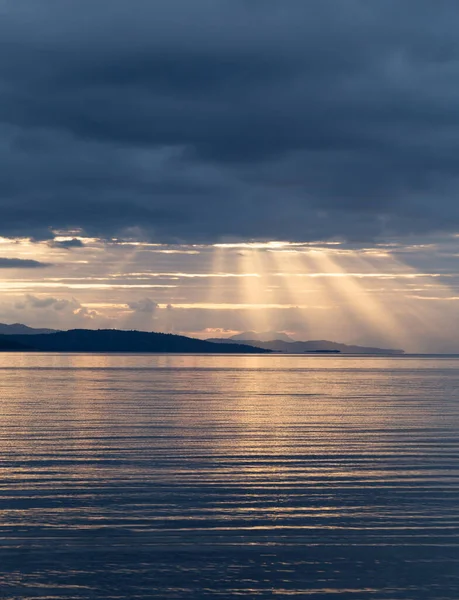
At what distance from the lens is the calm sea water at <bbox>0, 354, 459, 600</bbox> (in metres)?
19.2

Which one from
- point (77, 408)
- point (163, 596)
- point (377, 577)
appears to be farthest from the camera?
point (77, 408)

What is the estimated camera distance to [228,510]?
26203 mm

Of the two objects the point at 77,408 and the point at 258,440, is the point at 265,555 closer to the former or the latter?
the point at 258,440

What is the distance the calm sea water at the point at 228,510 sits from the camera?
63.2ft

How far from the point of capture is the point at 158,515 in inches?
1001

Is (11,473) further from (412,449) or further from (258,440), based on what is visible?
(412,449)

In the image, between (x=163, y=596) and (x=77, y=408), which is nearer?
(x=163, y=596)

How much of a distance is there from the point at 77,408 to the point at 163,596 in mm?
48993

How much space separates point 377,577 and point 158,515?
26.5 ft

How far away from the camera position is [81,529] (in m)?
23.6

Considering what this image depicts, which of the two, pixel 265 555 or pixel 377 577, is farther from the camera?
pixel 265 555

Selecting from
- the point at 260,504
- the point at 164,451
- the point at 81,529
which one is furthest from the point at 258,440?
the point at 81,529

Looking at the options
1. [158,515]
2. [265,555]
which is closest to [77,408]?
[158,515]

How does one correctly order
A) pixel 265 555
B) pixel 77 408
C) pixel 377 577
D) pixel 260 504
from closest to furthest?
pixel 377 577 → pixel 265 555 → pixel 260 504 → pixel 77 408
